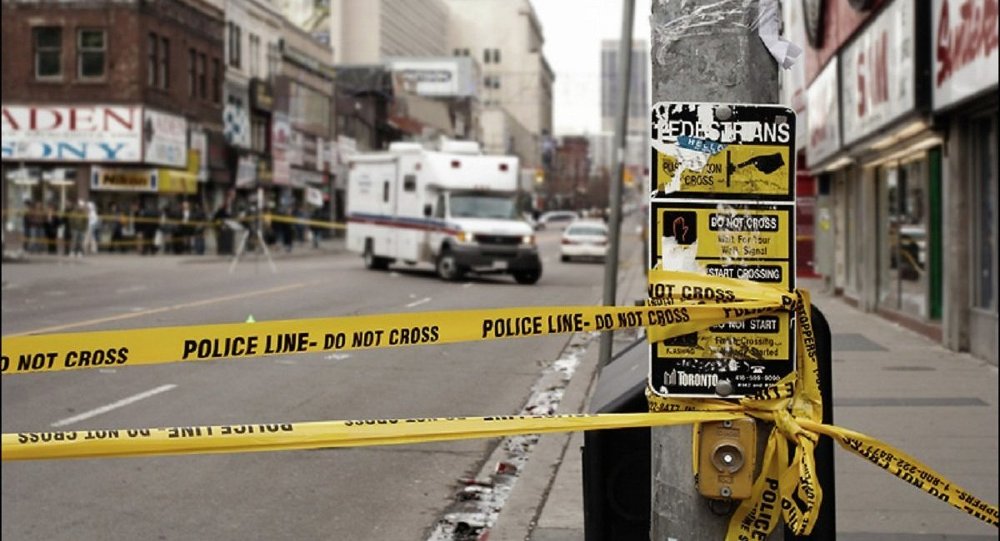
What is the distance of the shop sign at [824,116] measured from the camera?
22.1 meters

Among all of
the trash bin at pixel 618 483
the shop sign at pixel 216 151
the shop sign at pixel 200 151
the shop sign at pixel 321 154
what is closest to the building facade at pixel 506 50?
the shop sign at pixel 321 154

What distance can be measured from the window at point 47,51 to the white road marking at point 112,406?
38.4 m

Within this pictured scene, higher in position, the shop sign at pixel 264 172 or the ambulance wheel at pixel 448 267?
the shop sign at pixel 264 172

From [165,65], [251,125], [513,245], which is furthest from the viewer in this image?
[251,125]

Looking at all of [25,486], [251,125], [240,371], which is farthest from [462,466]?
[251,125]

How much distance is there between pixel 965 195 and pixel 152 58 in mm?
39052

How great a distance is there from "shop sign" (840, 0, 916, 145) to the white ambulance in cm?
1000

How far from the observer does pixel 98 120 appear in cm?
4638

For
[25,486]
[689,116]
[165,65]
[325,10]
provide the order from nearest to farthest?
[689,116] → [25,486] → [165,65] → [325,10]

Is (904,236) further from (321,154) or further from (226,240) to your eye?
(321,154)

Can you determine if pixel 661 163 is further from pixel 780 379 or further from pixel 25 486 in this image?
pixel 25 486

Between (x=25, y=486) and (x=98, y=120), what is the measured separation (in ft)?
135

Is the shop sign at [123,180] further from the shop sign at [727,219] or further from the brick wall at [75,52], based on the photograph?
the shop sign at [727,219]

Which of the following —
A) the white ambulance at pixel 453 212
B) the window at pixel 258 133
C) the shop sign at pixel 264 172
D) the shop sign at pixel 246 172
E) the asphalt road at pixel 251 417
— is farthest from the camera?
the window at pixel 258 133
